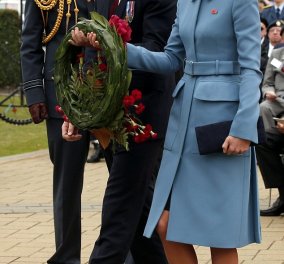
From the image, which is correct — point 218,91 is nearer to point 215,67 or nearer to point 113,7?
point 215,67

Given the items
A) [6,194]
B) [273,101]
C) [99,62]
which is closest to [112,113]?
[99,62]

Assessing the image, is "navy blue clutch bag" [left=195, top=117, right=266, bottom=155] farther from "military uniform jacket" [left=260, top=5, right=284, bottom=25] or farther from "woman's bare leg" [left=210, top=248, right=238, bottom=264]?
"military uniform jacket" [left=260, top=5, right=284, bottom=25]

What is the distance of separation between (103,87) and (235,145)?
69 centimetres

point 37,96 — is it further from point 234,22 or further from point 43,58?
point 234,22

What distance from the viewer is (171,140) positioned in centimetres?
486

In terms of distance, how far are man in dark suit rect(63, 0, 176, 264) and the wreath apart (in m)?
0.33

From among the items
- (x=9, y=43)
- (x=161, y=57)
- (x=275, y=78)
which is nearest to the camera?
(x=161, y=57)

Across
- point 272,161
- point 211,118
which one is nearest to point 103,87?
point 211,118

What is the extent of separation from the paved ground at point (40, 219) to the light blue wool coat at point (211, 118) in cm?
185

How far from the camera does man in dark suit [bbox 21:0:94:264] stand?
580 cm

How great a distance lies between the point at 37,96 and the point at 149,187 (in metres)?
0.83

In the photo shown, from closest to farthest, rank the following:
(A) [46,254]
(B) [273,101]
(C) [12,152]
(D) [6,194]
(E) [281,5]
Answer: (A) [46,254], (B) [273,101], (D) [6,194], (C) [12,152], (E) [281,5]

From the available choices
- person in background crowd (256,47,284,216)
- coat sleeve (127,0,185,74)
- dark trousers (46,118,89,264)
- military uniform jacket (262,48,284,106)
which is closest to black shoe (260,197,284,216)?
person in background crowd (256,47,284,216)

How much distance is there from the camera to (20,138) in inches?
603
